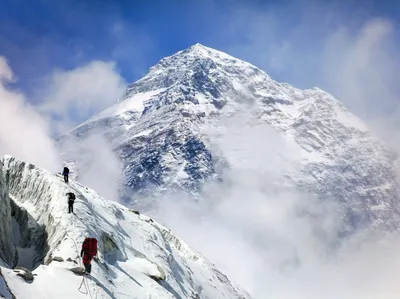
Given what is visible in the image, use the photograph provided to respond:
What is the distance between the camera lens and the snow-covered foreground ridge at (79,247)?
3525cm

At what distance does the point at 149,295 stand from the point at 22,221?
53.3ft

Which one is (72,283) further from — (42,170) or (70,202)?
(42,170)

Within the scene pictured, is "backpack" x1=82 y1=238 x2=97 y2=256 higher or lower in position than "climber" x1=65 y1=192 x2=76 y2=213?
lower

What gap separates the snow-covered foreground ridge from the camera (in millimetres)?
35250

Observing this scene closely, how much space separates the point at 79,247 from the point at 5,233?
266 inches

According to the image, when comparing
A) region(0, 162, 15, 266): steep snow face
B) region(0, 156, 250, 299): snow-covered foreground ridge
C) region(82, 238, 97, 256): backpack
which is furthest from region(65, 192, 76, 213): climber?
region(82, 238, 97, 256): backpack

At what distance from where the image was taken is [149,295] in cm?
4388

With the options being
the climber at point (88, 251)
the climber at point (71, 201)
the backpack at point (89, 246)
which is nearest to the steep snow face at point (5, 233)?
the climber at point (71, 201)

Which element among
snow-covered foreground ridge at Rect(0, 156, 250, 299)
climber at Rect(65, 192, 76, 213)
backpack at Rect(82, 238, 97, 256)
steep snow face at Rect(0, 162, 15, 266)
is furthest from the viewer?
climber at Rect(65, 192, 76, 213)

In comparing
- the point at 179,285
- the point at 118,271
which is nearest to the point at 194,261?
the point at 179,285

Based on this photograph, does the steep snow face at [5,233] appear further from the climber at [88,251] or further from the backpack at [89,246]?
the backpack at [89,246]

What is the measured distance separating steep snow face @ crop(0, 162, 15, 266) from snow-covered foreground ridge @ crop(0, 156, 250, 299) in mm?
719

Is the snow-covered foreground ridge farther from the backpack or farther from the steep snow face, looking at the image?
Result: the backpack

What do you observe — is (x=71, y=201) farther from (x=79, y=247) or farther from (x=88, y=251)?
(x=88, y=251)
